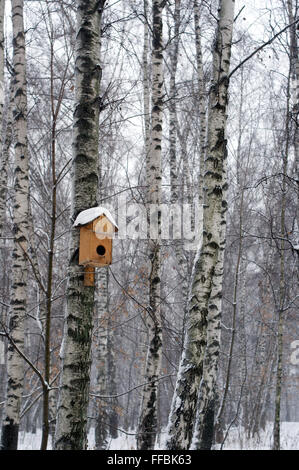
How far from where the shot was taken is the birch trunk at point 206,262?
4227 mm

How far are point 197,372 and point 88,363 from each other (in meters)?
1.84

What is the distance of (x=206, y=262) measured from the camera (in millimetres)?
4348

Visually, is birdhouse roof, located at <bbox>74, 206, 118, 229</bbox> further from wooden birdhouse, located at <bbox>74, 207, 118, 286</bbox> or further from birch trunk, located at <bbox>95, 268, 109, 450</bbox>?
birch trunk, located at <bbox>95, 268, 109, 450</bbox>

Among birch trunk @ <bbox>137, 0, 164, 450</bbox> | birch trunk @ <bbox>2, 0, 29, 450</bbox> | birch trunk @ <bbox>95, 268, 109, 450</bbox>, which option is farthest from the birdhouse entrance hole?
birch trunk @ <bbox>95, 268, 109, 450</bbox>

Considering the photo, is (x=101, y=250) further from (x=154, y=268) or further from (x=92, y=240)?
(x=154, y=268)

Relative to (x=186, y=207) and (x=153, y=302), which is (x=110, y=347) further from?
(x=153, y=302)

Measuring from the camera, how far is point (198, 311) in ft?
14.1

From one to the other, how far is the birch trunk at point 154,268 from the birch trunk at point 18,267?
1531 millimetres

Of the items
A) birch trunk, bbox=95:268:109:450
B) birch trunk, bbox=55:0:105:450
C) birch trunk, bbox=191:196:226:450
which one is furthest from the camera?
birch trunk, bbox=95:268:109:450

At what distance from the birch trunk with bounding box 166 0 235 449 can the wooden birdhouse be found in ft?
5.08

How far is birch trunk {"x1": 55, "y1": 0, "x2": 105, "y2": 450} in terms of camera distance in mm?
2645

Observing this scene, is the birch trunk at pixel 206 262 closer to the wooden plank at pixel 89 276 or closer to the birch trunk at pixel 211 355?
the wooden plank at pixel 89 276

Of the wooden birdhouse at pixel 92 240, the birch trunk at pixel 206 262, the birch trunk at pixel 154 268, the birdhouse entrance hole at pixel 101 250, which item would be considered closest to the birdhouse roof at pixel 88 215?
the wooden birdhouse at pixel 92 240

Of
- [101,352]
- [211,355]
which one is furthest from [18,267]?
[101,352]
